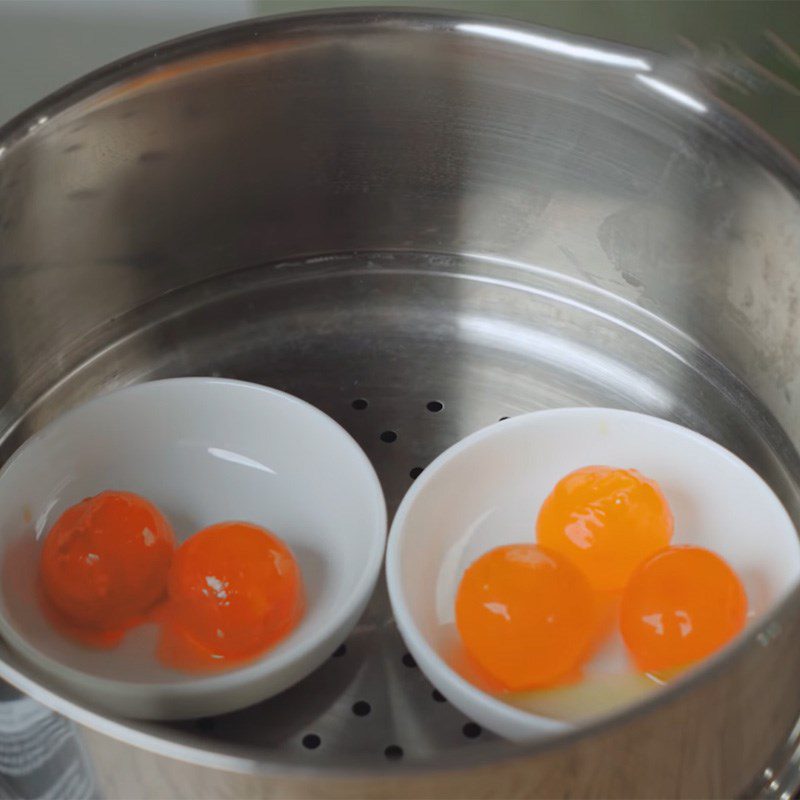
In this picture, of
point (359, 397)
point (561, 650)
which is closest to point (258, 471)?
point (359, 397)

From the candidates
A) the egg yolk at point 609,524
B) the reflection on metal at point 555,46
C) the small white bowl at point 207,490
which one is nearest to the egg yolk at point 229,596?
the small white bowl at point 207,490

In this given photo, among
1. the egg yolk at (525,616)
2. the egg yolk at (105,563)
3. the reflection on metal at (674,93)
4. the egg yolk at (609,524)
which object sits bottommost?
the egg yolk at (105,563)

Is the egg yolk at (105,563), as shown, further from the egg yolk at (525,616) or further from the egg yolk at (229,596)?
the egg yolk at (525,616)

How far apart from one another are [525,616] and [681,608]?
7 cm

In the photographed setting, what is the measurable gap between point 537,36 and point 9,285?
0.35 meters

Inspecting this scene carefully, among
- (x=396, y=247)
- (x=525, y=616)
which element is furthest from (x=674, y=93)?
(x=525, y=616)

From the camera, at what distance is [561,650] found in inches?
22.4

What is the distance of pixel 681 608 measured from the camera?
0.56 meters

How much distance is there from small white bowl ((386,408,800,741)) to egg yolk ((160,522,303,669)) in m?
→ 0.06

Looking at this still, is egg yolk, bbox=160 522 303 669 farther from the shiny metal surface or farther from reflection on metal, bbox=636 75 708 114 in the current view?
reflection on metal, bbox=636 75 708 114

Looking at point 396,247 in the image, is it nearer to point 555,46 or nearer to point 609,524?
point 555,46

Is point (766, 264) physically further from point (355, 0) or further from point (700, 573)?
point (355, 0)

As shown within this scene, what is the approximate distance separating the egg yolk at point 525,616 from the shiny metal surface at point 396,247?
0.18 feet

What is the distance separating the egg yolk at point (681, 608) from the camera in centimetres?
56
